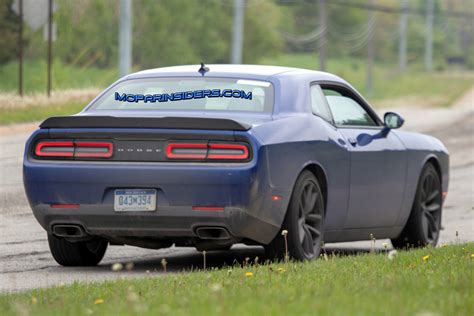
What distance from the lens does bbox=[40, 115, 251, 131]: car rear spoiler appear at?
10.1m

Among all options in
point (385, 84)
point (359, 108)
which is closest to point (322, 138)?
point (359, 108)

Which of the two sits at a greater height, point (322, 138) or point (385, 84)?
point (322, 138)

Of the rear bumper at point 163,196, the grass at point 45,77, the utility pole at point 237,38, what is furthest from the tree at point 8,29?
the rear bumper at point 163,196

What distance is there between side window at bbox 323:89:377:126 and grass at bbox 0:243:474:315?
1931 mm

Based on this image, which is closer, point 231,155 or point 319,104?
point 231,155

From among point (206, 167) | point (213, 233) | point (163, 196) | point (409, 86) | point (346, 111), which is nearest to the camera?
point (206, 167)

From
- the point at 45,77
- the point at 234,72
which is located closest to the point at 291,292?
the point at 234,72

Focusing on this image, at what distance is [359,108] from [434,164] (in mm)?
1314

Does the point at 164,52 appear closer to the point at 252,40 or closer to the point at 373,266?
the point at 252,40

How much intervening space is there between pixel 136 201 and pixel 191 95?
1246 millimetres

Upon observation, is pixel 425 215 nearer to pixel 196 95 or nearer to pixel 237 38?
pixel 196 95

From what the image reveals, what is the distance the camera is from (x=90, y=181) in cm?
1030

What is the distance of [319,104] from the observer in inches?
460

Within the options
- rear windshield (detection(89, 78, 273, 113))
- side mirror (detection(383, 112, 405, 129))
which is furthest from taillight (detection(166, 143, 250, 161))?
side mirror (detection(383, 112, 405, 129))
